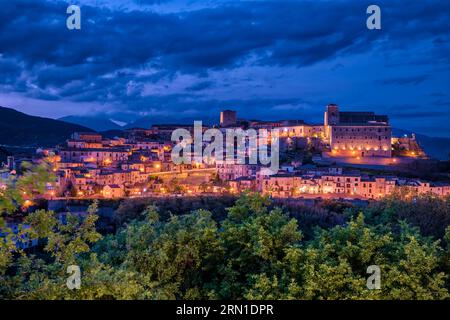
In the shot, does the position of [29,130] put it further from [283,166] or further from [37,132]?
[283,166]

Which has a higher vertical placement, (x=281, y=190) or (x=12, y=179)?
(x=12, y=179)

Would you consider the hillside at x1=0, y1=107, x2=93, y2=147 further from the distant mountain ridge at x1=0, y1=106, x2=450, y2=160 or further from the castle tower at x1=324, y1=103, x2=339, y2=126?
the castle tower at x1=324, y1=103, x2=339, y2=126

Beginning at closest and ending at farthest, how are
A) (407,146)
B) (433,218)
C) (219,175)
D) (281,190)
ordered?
1. (433,218)
2. (281,190)
3. (219,175)
4. (407,146)

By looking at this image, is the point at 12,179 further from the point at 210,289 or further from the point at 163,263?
the point at 210,289

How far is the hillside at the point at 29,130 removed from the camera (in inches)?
2975

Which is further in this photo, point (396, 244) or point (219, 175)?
point (219, 175)

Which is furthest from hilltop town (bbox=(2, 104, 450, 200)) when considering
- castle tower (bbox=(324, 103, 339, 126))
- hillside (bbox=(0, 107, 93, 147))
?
hillside (bbox=(0, 107, 93, 147))

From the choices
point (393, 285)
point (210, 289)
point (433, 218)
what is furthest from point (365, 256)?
point (433, 218)

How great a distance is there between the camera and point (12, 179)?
158 inches

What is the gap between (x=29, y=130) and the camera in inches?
3255

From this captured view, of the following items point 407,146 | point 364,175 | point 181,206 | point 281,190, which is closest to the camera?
point 181,206

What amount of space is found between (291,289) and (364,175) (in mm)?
41482

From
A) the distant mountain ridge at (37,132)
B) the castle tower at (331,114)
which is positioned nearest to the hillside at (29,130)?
the distant mountain ridge at (37,132)

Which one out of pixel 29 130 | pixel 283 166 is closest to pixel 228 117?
pixel 283 166
